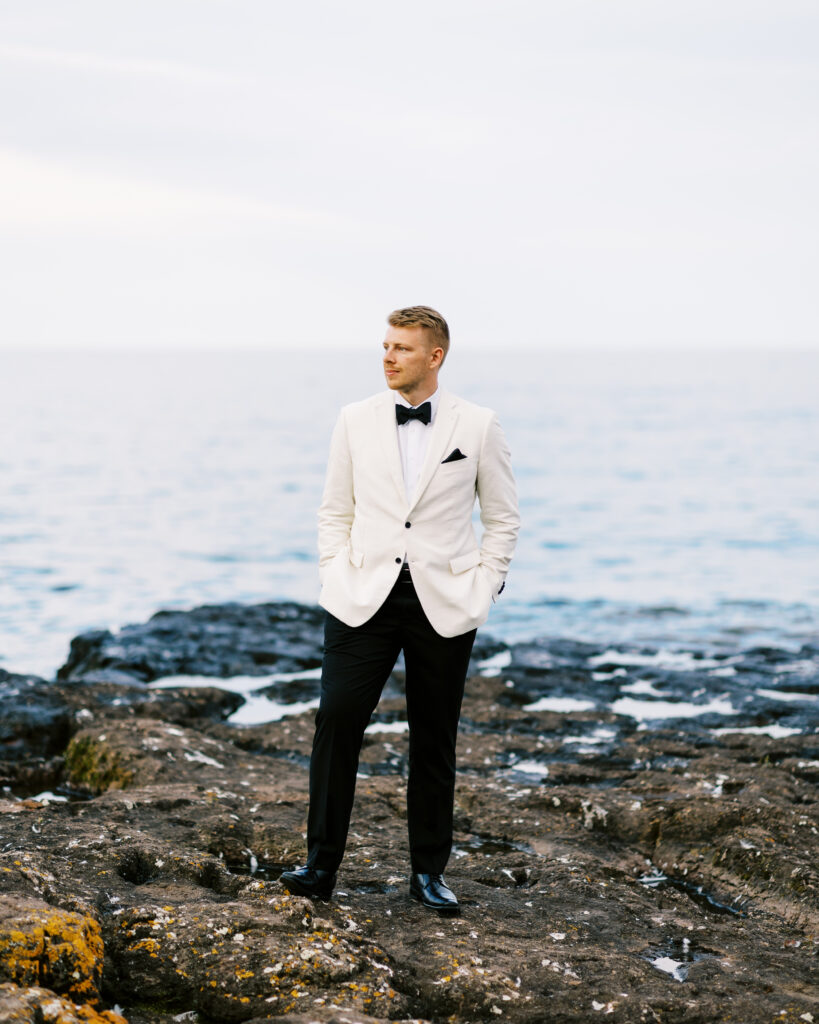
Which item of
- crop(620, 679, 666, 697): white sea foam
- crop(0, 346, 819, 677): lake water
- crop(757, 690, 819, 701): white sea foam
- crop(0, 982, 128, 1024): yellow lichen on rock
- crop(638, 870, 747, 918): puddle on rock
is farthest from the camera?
crop(0, 346, 819, 677): lake water

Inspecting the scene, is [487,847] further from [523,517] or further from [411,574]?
[523,517]

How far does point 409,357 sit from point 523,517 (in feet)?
93.5

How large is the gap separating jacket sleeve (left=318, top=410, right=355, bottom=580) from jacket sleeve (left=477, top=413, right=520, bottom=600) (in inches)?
23.4

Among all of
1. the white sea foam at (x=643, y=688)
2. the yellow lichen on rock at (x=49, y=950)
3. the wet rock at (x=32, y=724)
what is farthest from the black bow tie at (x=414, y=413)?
the white sea foam at (x=643, y=688)

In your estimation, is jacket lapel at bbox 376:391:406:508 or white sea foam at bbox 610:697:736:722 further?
white sea foam at bbox 610:697:736:722

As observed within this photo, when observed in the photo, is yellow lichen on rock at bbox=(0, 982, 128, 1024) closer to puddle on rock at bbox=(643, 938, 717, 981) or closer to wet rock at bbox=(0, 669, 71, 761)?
puddle on rock at bbox=(643, 938, 717, 981)

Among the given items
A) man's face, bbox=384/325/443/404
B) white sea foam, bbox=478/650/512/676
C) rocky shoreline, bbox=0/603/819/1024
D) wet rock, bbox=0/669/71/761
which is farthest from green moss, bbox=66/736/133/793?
white sea foam, bbox=478/650/512/676

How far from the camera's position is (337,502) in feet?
15.5

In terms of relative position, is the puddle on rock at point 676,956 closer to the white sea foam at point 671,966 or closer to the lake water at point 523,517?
the white sea foam at point 671,966

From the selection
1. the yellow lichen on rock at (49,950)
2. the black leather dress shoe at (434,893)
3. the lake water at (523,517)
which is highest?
the yellow lichen on rock at (49,950)

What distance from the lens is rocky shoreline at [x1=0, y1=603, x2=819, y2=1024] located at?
146 inches

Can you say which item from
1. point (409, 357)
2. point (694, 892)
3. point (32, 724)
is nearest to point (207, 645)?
point (32, 724)

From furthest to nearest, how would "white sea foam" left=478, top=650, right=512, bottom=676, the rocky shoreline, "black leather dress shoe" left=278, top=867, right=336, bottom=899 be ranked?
"white sea foam" left=478, top=650, right=512, bottom=676 → "black leather dress shoe" left=278, top=867, right=336, bottom=899 → the rocky shoreline

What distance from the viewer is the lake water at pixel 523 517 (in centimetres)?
1886
